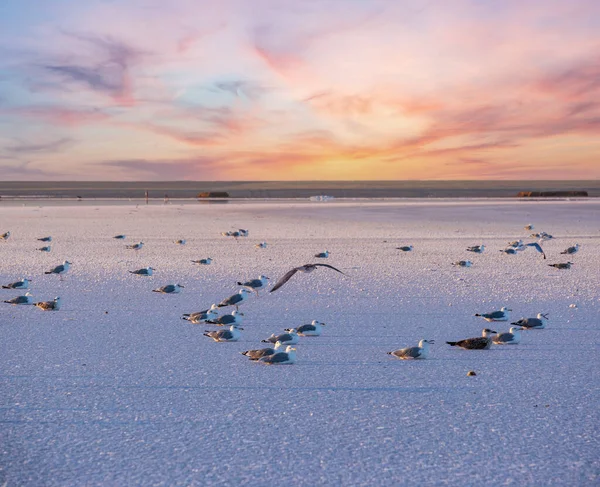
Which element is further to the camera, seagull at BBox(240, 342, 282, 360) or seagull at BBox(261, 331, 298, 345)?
seagull at BBox(261, 331, 298, 345)

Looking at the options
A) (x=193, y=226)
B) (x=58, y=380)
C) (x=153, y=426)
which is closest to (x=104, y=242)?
(x=193, y=226)

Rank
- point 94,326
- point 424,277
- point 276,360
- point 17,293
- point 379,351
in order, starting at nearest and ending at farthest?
point 276,360, point 379,351, point 94,326, point 17,293, point 424,277

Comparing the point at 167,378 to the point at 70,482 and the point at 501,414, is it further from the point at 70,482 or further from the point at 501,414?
the point at 501,414

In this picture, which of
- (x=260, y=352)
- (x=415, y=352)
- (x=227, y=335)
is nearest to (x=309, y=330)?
(x=227, y=335)

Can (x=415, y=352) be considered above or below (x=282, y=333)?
above

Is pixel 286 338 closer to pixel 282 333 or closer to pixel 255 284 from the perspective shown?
pixel 282 333

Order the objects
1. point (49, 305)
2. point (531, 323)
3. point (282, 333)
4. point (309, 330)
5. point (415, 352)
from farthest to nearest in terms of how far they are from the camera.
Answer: point (49, 305) → point (531, 323) → point (282, 333) → point (309, 330) → point (415, 352)

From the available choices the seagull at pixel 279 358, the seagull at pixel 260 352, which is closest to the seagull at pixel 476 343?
the seagull at pixel 279 358

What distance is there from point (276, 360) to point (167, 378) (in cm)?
137

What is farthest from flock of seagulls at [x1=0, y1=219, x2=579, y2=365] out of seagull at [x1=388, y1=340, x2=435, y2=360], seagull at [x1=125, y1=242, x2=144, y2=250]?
seagull at [x1=125, y1=242, x2=144, y2=250]

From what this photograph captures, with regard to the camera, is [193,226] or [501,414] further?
[193,226]

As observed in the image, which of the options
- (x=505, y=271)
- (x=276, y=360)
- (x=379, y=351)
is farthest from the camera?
(x=505, y=271)

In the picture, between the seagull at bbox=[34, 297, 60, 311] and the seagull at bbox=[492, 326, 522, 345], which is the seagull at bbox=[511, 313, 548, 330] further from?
the seagull at bbox=[34, 297, 60, 311]

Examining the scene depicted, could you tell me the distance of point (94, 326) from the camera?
411 inches
